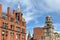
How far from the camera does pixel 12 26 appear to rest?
82.1m

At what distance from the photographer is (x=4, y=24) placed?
7500 centimetres

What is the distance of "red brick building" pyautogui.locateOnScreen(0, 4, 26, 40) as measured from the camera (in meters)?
74.2

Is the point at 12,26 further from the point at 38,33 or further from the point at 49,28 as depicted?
the point at 38,33

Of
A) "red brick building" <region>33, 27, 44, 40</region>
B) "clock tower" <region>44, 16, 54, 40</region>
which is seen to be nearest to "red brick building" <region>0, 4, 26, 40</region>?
"clock tower" <region>44, 16, 54, 40</region>

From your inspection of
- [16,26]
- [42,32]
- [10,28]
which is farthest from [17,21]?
[42,32]

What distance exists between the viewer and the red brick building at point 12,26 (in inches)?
2920

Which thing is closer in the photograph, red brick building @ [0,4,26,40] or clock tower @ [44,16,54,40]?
red brick building @ [0,4,26,40]

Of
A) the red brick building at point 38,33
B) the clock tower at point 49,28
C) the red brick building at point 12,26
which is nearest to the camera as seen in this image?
the red brick building at point 12,26

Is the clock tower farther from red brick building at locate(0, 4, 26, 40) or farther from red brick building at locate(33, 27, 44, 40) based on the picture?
red brick building at locate(0, 4, 26, 40)

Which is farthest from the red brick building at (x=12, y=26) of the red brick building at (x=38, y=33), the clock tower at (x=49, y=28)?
the red brick building at (x=38, y=33)

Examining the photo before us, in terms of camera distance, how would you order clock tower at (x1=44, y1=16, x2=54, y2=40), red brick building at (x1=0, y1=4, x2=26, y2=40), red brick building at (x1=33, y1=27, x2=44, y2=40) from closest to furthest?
red brick building at (x1=0, y1=4, x2=26, y2=40), clock tower at (x1=44, y1=16, x2=54, y2=40), red brick building at (x1=33, y1=27, x2=44, y2=40)

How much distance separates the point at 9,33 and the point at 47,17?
102 feet

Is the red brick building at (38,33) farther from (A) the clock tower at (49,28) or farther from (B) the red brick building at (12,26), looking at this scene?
(B) the red brick building at (12,26)

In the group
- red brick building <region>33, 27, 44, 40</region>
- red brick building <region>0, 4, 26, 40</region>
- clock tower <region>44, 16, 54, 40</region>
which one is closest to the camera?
red brick building <region>0, 4, 26, 40</region>
